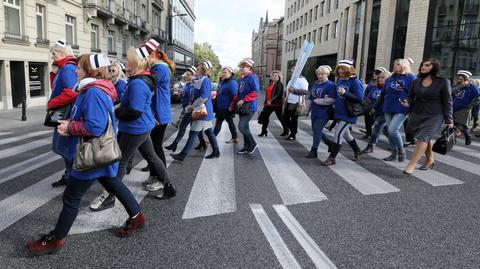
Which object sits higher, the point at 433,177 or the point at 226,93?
the point at 226,93

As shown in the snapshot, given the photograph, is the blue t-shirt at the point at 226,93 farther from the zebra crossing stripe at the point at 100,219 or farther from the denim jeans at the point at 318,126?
the zebra crossing stripe at the point at 100,219

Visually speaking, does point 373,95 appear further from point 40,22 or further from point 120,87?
point 40,22

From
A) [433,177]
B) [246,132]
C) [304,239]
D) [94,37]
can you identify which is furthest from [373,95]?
[94,37]

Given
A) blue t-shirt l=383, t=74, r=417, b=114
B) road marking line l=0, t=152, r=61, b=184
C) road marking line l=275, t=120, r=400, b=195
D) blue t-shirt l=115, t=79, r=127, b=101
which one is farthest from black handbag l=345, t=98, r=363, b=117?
road marking line l=0, t=152, r=61, b=184

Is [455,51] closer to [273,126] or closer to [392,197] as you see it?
[273,126]

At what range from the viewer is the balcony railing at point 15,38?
48.5 feet

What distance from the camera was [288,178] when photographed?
530 cm

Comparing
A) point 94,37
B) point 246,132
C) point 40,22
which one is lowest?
point 246,132

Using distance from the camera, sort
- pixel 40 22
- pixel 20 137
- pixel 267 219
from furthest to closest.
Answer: pixel 40 22 < pixel 20 137 < pixel 267 219

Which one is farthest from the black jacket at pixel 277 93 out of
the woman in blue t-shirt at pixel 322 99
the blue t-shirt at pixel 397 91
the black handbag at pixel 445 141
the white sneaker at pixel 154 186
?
the white sneaker at pixel 154 186

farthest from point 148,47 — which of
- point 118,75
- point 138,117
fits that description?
point 118,75

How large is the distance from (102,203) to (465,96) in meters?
8.56

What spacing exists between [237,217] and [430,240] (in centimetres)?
179

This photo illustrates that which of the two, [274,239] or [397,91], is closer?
[274,239]
